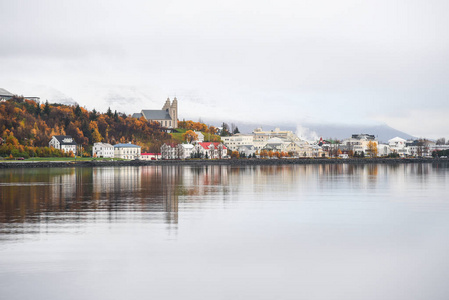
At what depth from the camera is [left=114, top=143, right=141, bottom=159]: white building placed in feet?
396

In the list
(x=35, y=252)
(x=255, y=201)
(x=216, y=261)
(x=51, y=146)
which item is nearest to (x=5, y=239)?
(x=35, y=252)

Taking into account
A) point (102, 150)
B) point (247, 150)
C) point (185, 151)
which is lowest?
point (185, 151)

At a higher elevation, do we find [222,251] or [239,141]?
[239,141]

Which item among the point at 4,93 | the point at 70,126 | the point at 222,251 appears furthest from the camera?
the point at 4,93

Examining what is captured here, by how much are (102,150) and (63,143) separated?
1000 centimetres

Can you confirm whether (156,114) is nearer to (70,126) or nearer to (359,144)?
(70,126)

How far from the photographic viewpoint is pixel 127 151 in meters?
122

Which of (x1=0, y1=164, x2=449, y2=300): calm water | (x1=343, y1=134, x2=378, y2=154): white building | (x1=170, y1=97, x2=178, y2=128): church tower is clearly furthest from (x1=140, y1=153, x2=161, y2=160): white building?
(x1=0, y1=164, x2=449, y2=300): calm water

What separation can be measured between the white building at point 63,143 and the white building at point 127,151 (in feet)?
36.1

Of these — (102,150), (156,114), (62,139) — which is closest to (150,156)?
(102,150)

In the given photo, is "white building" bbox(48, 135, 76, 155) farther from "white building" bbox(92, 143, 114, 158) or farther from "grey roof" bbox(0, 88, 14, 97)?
"grey roof" bbox(0, 88, 14, 97)

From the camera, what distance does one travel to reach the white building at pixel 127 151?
121m

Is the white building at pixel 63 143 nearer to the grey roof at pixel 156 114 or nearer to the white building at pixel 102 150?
the white building at pixel 102 150

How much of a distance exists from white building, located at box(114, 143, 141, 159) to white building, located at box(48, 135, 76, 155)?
1099cm
